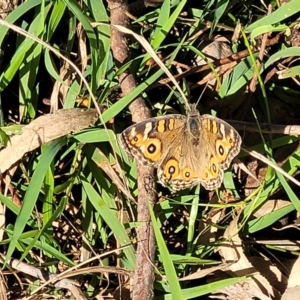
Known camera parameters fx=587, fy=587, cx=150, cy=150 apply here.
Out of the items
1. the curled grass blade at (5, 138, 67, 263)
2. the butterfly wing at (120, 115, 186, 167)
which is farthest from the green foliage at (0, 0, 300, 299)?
the butterfly wing at (120, 115, 186, 167)

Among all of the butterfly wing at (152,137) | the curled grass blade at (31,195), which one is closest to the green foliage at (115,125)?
the curled grass blade at (31,195)

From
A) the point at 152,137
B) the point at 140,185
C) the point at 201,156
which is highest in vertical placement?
the point at 152,137

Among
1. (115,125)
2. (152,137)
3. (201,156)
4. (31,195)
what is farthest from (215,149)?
(31,195)

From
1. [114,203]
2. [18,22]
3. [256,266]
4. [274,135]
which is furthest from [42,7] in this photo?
[256,266]

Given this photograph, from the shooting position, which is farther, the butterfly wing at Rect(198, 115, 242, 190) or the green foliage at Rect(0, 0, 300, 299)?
the green foliage at Rect(0, 0, 300, 299)

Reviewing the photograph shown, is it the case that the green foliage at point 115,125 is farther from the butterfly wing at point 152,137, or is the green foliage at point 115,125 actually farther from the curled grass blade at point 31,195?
the butterfly wing at point 152,137

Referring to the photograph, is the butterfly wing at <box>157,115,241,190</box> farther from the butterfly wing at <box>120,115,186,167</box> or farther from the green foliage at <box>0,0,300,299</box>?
the green foliage at <box>0,0,300,299</box>

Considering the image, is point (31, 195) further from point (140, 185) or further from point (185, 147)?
point (185, 147)

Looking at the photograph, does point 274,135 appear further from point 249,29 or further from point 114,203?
point 114,203
